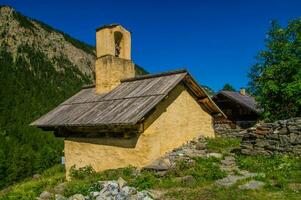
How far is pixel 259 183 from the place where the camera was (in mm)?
9930

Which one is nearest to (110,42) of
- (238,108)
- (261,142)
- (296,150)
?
(261,142)

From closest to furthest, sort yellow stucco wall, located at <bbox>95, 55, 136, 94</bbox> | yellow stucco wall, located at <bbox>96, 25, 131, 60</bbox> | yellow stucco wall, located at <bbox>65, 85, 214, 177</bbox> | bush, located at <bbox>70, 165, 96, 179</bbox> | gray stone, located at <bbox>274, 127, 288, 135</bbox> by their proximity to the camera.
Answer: gray stone, located at <bbox>274, 127, 288, 135</bbox> → yellow stucco wall, located at <bbox>65, 85, 214, 177</bbox> → bush, located at <bbox>70, 165, 96, 179</bbox> → yellow stucco wall, located at <bbox>95, 55, 136, 94</bbox> → yellow stucco wall, located at <bbox>96, 25, 131, 60</bbox>

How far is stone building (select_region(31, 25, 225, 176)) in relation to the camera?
13.6m

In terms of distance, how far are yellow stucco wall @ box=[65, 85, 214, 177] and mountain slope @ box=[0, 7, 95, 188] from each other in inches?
1713

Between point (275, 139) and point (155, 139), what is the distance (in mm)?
4522

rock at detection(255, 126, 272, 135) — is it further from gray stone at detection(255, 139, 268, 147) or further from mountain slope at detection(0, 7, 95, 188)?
mountain slope at detection(0, 7, 95, 188)

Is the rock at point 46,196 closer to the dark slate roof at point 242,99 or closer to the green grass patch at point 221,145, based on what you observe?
the green grass patch at point 221,145

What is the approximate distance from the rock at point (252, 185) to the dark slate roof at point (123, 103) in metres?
4.47

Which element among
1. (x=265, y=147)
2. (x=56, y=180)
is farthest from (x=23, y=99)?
(x=265, y=147)

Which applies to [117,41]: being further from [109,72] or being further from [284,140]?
[284,140]

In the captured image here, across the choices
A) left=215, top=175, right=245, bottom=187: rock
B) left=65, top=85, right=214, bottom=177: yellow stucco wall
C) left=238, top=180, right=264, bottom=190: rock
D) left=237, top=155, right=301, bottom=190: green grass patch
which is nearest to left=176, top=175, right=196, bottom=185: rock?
left=215, top=175, right=245, bottom=187: rock

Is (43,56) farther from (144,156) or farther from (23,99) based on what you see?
(144,156)

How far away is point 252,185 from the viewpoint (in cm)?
978

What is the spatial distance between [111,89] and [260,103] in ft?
31.4
